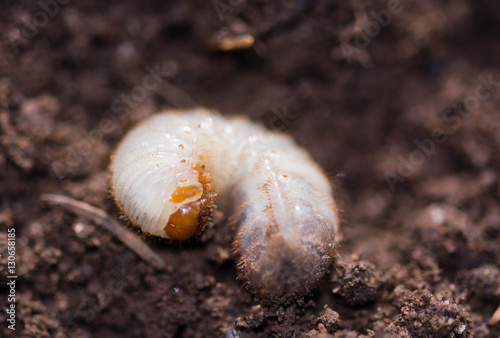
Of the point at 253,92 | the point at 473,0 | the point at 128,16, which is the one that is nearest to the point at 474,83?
the point at 473,0

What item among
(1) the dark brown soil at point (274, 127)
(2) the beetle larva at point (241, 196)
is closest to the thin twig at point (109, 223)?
(1) the dark brown soil at point (274, 127)

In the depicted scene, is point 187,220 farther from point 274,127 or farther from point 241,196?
point 274,127

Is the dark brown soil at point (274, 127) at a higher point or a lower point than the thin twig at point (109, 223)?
higher

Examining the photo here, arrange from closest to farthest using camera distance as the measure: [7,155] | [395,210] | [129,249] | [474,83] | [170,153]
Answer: [170,153], [129,249], [7,155], [395,210], [474,83]

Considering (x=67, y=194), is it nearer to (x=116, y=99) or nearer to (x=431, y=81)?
(x=116, y=99)

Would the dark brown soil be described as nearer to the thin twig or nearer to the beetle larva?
the thin twig

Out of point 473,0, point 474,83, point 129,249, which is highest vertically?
point 473,0

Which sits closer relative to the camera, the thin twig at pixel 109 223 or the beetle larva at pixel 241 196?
the beetle larva at pixel 241 196

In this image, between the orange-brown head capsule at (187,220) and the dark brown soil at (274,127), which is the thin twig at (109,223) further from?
the orange-brown head capsule at (187,220)
